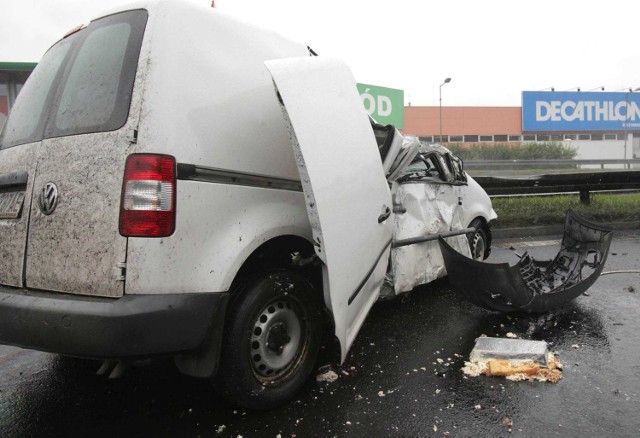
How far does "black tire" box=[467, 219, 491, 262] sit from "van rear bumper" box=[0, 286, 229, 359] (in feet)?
12.2

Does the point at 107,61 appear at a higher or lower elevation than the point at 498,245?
higher

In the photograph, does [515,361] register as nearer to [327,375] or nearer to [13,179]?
[327,375]

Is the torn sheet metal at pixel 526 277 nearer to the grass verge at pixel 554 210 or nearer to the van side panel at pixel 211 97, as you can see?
the van side panel at pixel 211 97

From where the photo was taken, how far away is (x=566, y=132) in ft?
136

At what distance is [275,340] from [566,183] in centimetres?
862

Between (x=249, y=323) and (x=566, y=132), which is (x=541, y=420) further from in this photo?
(x=566, y=132)

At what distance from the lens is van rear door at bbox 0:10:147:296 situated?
6.56ft

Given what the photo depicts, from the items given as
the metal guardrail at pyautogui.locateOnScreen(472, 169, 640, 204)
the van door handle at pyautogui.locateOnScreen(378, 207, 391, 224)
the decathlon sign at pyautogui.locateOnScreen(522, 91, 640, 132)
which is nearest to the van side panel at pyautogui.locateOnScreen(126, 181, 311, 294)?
the van door handle at pyautogui.locateOnScreen(378, 207, 391, 224)

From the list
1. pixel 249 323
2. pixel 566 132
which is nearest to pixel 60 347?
pixel 249 323

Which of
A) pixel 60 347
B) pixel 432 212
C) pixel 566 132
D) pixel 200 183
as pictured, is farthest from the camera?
pixel 566 132

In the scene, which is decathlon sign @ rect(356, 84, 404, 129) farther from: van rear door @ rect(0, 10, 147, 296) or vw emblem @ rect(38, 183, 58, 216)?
vw emblem @ rect(38, 183, 58, 216)

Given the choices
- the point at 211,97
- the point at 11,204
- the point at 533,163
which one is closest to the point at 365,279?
the point at 211,97

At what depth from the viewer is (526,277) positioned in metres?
4.38

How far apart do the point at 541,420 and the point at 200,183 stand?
2.17 meters
